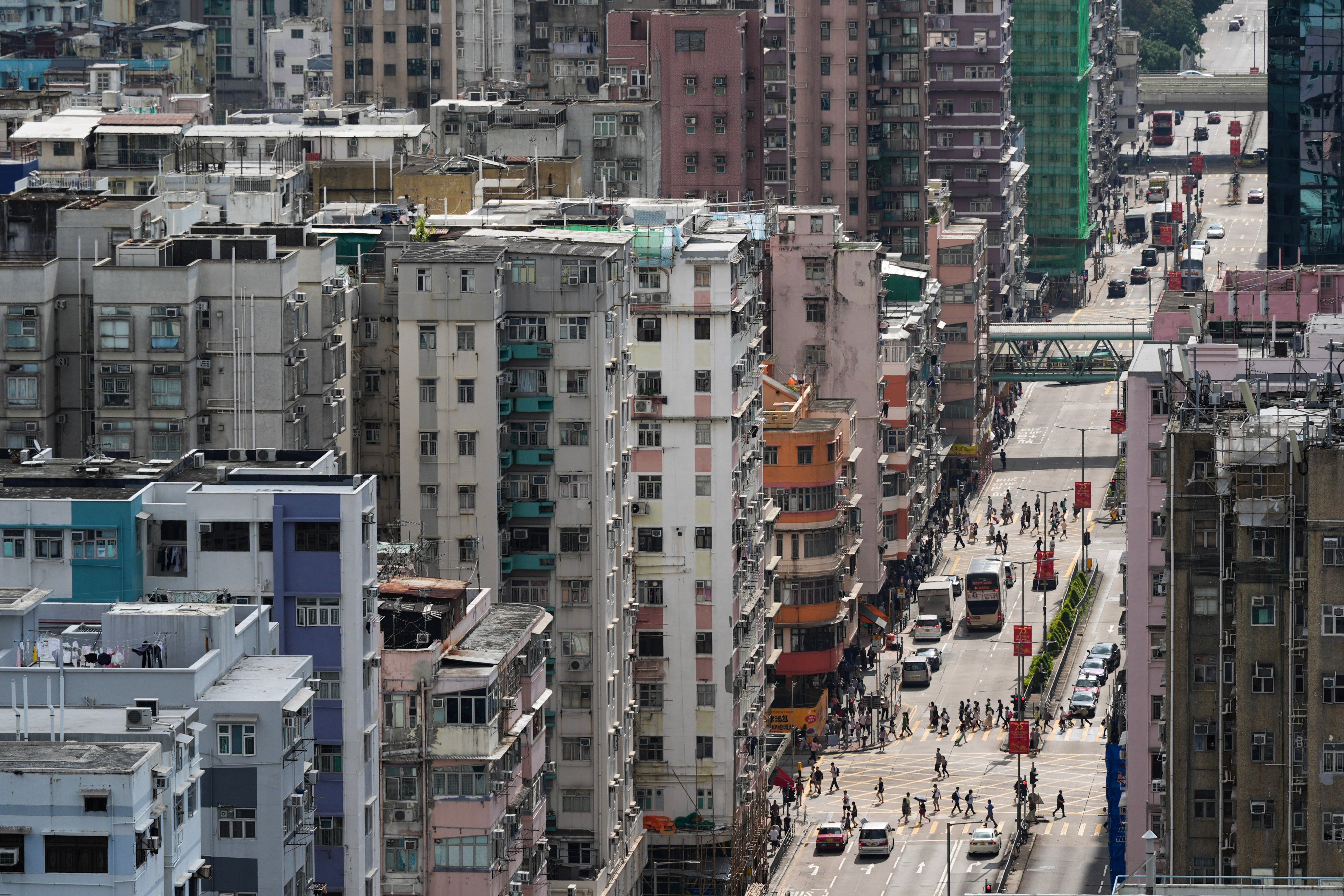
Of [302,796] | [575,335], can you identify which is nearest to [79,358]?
[575,335]

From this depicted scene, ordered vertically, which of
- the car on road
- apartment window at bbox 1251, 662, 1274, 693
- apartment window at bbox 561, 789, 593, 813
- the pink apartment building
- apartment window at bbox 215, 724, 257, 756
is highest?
apartment window at bbox 215, 724, 257, 756

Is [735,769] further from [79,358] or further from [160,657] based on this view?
[160,657]

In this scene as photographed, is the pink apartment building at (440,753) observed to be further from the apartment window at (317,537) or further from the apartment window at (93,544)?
the apartment window at (93,544)

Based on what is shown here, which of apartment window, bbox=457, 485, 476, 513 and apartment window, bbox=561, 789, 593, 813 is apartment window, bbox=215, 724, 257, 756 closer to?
apartment window, bbox=457, 485, 476, 513

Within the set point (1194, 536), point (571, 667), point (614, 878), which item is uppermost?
point (1194, 536)

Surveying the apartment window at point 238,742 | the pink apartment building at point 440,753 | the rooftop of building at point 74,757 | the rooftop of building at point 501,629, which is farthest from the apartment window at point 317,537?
the rooftop of building at point 74,757

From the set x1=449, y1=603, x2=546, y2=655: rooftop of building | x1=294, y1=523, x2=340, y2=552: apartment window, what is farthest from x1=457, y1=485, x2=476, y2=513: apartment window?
x1=294, y1=523, x2=340, y2=552: apartment window
